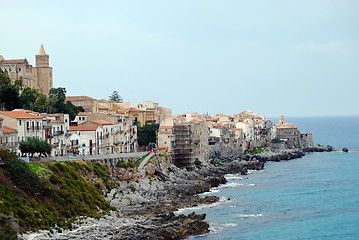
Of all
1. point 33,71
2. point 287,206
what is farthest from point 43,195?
point 33,71

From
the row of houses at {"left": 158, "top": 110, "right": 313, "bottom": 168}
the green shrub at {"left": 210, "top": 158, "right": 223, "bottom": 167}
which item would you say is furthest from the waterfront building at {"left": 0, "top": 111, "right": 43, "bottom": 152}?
the green shrub at {"left": 210, "top": 158, "right": 223, "bottom": 167}

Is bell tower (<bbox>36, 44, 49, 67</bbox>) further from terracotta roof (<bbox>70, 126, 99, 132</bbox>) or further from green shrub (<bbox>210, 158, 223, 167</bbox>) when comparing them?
green shrub (<bbox>210, 158, 223, 167</bbox>)

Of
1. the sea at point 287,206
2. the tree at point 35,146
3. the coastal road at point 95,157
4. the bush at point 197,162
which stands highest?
the tree at point 35,146

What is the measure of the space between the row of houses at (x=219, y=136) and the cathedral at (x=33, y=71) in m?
21.5

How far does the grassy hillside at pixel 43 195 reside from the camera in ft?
152

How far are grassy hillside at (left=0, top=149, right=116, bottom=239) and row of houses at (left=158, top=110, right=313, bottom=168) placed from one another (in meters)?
37.9

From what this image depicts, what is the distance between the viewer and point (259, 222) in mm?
62250

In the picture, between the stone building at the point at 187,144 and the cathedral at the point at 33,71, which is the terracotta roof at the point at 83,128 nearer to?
the stone building at the point at 187,144

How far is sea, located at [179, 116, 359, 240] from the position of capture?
193 ft

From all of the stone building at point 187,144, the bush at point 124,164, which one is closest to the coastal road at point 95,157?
the bush at point 124,164

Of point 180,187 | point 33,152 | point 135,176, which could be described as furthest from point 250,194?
point 33,152

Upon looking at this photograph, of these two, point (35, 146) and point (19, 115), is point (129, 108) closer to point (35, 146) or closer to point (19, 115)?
point (19, 115)

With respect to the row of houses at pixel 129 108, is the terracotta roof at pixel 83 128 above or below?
below

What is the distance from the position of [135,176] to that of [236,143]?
199ft
